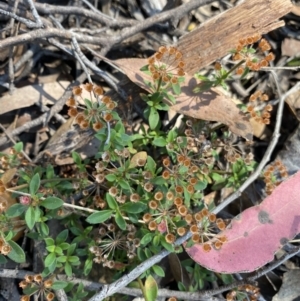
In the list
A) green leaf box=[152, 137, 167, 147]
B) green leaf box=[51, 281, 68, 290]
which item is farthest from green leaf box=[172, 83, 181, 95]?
green leaf box=[51, 281, 68, 290]

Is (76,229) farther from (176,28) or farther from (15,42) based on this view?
(176,28)

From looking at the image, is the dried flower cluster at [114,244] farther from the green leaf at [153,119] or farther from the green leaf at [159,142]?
the green leaf at [153,119]

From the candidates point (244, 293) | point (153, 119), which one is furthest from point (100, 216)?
point (244, 293)

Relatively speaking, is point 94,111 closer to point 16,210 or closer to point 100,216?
point 100,216

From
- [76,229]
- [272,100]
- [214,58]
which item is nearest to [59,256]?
[76,229]

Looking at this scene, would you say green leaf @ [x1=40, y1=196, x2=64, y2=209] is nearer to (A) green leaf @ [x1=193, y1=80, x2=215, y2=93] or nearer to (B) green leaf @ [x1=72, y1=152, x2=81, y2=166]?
(B) green leaf @ [x1=72, y1=152, x2=81, y2=166]

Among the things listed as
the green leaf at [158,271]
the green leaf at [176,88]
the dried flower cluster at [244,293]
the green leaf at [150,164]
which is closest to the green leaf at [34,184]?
the green leaf at [150,164]

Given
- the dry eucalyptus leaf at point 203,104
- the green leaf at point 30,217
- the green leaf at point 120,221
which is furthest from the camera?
the dry eucalyptus leaf at point 203,104
